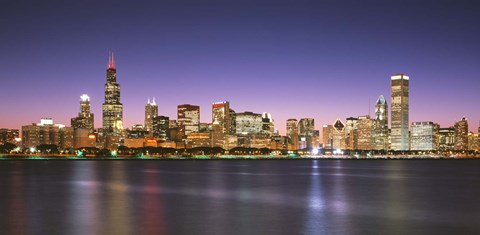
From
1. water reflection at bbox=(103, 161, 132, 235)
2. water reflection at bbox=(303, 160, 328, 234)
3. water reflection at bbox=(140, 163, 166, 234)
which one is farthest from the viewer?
water reflection at bbox=(303, 160, 328, 234)

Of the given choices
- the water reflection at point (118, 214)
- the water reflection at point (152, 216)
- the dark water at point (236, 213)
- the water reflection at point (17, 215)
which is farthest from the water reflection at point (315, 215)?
the water reflection at point (17, 215)

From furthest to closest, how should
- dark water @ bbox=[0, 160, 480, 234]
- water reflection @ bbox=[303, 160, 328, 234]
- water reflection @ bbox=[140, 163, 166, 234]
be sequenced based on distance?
water reflection @ bbox=[303, 160, 328, 234], dark water @ bbox=[0, 160, 480, 234], water reflection @ bbox=[140, 163, 166, 234]

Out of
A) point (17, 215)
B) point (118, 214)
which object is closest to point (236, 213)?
point (118, 214)

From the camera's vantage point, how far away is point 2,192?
166ft

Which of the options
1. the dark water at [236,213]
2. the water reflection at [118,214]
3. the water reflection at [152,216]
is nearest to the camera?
the water reflection at [152,216]

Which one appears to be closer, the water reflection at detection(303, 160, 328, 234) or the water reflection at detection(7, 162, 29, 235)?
the water reflection at detection(7, 162, 29, 235)

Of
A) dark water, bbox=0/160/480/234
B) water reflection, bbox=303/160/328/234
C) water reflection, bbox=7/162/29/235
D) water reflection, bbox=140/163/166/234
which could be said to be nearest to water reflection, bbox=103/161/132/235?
dark water, bbox=0/160/480/234

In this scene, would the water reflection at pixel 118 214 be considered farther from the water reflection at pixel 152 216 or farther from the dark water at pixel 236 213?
the water reflection at pixel 152 216

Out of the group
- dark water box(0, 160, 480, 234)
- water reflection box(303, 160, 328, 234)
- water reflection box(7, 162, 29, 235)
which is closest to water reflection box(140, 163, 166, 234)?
dark water box(0, 160, 480, 234)

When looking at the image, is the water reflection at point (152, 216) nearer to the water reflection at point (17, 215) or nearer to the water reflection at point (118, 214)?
the water reflection at point (118, 214)

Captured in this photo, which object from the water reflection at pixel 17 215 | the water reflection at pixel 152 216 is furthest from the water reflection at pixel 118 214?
the water reflection at pixel 17 215

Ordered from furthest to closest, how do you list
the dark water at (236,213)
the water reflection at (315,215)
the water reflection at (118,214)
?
the water reflection at (315,215) → the dark water at (236,213) → the water reflection at (118,214)

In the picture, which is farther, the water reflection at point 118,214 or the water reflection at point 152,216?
the water reflection at point 118,214

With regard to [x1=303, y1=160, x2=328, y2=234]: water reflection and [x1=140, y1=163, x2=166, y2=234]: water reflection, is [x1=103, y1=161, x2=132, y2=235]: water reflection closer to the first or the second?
[x1=140, y1=163, x2=166, y2=234]: water reflection
